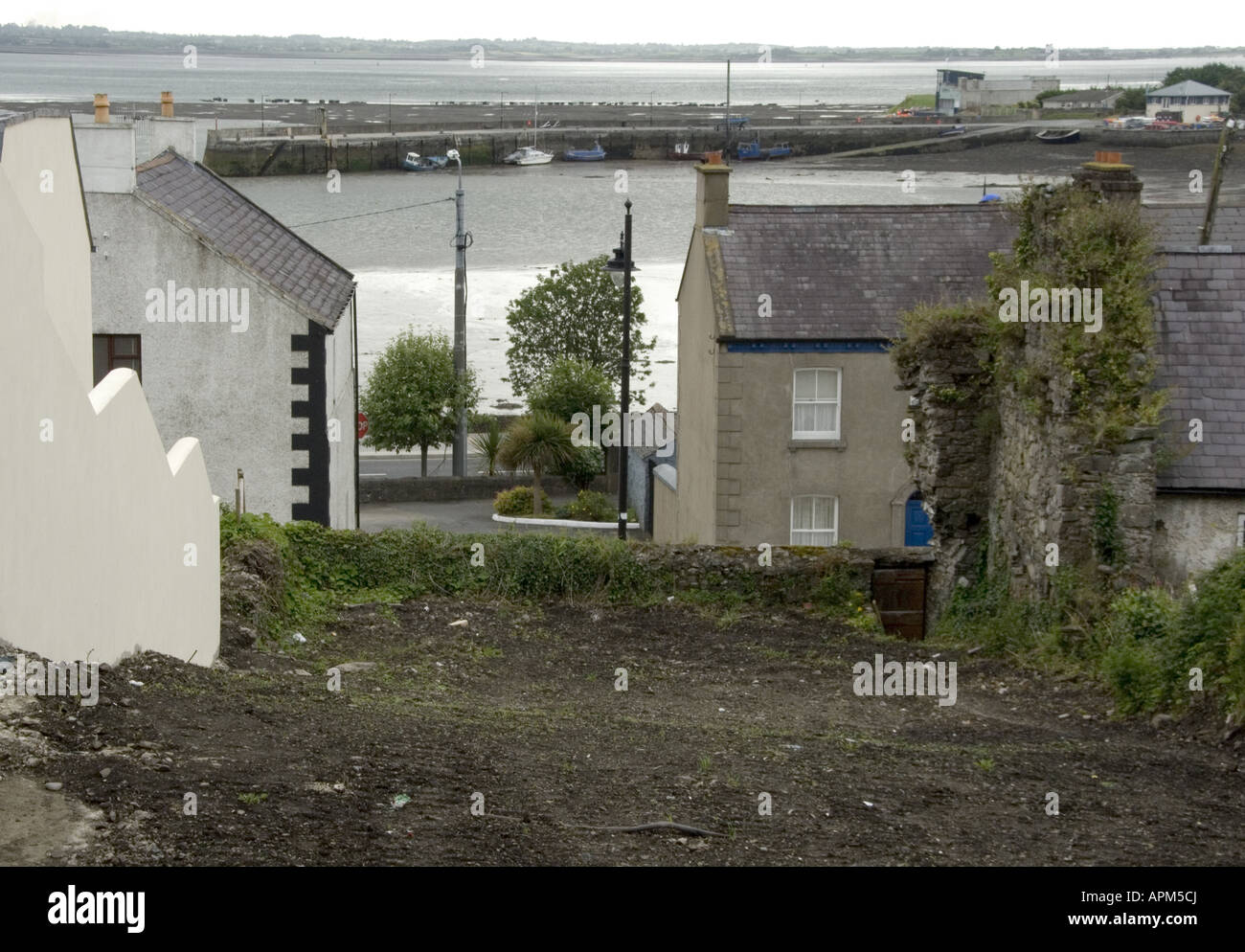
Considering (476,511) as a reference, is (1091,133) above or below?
above

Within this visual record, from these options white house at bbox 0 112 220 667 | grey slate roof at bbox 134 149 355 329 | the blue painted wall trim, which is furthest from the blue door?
white house at bbox 0 112 220 667

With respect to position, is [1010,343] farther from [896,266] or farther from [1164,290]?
[896,266]

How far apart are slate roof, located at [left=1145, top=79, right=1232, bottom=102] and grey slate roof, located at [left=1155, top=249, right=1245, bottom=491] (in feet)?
474

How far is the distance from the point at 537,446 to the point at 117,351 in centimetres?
1407

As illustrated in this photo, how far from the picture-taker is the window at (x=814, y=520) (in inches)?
Answer: 1118

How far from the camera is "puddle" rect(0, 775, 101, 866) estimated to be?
21.9 ft

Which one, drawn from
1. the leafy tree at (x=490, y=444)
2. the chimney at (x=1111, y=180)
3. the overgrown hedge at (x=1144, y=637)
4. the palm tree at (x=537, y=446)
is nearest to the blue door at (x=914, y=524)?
the overgrown hedge at (x=1144, y=637)

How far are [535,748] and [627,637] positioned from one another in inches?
287

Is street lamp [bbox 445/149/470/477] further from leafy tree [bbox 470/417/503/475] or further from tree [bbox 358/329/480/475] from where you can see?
leafy tree [bbox 470/417/503/475]

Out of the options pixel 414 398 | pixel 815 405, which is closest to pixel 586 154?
pixel 414 398

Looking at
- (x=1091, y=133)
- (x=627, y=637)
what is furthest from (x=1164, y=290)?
(x=1091, y=133)

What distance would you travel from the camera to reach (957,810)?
897 centimetres

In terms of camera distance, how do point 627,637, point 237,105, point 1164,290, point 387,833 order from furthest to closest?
point 237,105 → point 1164,290 → point 627,637 → point 387,833

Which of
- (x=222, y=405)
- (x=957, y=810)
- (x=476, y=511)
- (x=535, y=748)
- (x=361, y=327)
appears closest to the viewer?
(x=957, y=810)
